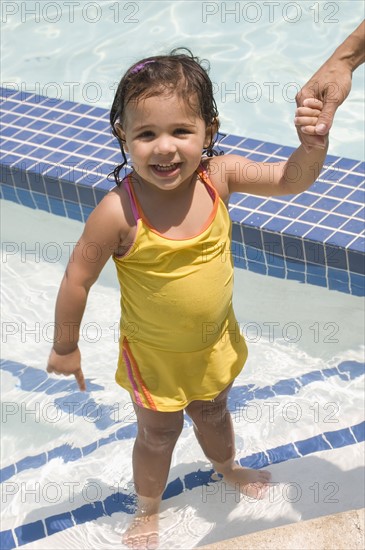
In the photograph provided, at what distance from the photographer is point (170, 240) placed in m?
2.72

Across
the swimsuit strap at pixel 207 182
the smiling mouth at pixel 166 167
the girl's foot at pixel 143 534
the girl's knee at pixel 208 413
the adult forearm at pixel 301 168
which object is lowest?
the girl's foot at pixel 143 534

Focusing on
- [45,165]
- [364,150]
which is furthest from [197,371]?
[364,150]

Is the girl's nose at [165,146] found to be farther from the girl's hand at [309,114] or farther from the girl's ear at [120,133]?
the girl's hand at [309,114]

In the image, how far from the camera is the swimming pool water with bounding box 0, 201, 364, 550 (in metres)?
3.46

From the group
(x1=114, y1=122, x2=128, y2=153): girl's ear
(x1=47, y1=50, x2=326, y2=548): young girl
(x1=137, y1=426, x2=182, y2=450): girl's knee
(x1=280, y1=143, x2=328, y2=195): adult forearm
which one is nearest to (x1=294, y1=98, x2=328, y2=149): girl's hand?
(x1=47, y1=50, x2=326, y2=548): young girl

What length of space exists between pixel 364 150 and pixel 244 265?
166cm

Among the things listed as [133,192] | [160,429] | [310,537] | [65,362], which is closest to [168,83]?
[133,192]

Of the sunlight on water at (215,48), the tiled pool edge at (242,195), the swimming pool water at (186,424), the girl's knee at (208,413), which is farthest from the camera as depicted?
the sunlight on water at (215,48)

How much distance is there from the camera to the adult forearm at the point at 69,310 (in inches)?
109

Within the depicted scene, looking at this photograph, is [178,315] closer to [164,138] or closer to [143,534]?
[164,138]

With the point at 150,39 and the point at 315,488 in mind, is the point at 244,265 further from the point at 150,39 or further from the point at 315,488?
the point at 150,39

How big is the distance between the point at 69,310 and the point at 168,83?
27.3 inches

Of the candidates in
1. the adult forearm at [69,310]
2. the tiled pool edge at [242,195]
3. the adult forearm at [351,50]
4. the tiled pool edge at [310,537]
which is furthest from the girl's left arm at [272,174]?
the tiled pool edge at [242,195]

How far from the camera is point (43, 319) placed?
14.6 feet
